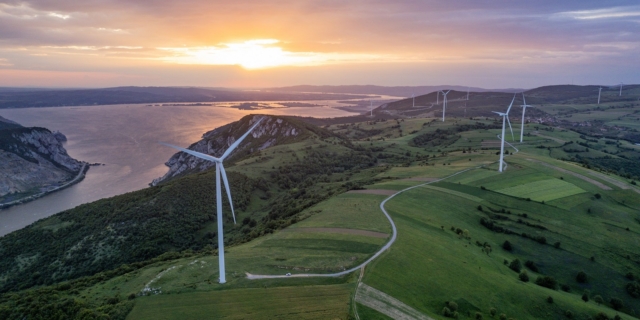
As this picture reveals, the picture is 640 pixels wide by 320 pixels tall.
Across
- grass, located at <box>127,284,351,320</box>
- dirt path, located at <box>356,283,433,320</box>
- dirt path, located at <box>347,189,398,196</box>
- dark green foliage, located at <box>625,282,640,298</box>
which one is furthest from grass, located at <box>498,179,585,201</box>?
grass, located at <box>127,284,351,320</box>

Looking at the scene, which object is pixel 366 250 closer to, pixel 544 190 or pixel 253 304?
pixel 253 304

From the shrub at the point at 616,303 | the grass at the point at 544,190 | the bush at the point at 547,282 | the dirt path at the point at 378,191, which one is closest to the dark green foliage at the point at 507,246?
the bush at the point at 547,282

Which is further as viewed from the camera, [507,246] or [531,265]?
[507,246]

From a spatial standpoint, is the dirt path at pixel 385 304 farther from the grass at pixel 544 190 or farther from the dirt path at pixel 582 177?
the dirt path at pixel 582 177

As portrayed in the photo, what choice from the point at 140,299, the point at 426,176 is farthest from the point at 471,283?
the point at 426,176

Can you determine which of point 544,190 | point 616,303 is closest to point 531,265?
point 616,303

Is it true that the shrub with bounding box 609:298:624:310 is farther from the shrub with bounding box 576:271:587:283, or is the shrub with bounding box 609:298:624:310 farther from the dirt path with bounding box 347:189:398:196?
the dirt path with bounding box 347:189:398:196
